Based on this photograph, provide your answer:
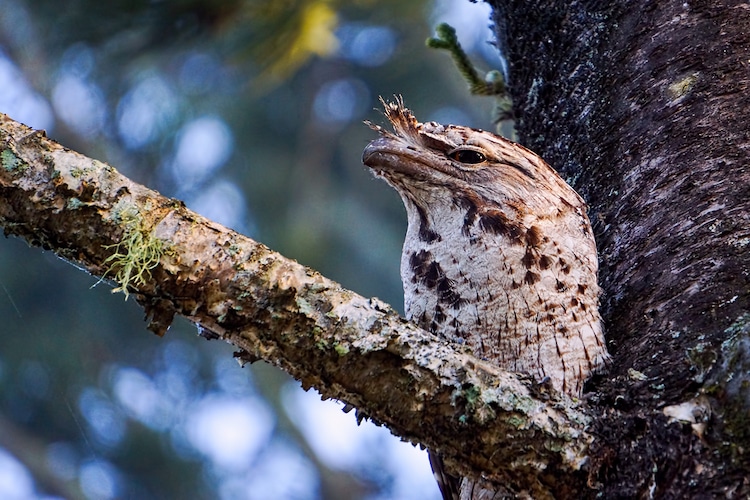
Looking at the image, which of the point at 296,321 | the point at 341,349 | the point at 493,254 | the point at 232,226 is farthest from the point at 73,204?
the point at 232,226

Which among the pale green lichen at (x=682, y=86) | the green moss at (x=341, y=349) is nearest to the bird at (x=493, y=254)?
the pale green lichen at (x=682, y=86)

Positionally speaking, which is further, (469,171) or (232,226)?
(232,226)

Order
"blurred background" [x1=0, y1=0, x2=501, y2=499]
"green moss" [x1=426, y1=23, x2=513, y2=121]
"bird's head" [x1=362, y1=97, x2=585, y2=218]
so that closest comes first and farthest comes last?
1. "bird's head" [x1=362, y1=97, x2=585, y2=218]
2. "green moss" [x1=426, y1=23, x2=513, y2=121]
3. "blurred background" [x1=0, y1=0, x2=501, y2=499]

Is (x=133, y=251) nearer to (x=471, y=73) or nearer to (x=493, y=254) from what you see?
(x=493, y=254)

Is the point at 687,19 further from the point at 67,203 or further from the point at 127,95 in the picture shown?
the point at 127,95

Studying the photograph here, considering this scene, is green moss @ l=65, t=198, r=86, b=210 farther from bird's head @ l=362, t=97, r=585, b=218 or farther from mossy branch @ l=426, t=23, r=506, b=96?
mossy branch @ l=426, t=23, r=506, b=96

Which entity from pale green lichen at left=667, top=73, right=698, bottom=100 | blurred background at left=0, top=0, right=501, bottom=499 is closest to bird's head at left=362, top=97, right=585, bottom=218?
pale green lichen at left=667, top=73, right=698, bottom=100

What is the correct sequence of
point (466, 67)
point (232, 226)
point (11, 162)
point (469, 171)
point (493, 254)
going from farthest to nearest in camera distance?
1. point (232, 226)
2. point (466, 67)
3. point (469, 171)
4. point (493, 254)
5. point (11, 162)

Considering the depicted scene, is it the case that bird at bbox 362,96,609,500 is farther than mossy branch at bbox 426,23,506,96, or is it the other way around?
mossy branch at bbox 426,23,506,96
